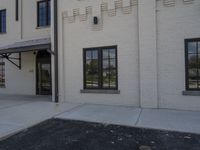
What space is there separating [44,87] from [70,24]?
5.59 metres

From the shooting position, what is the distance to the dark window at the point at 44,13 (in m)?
13.8

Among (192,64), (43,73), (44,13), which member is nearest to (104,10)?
(192,64)

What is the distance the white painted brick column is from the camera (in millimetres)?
8719

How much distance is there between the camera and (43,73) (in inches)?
567

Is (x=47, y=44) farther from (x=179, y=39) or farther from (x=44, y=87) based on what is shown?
(x=179, y=39)

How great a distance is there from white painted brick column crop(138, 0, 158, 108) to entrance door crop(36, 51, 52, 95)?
7.49 meters

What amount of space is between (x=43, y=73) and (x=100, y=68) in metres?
5.94

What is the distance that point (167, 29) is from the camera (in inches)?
339

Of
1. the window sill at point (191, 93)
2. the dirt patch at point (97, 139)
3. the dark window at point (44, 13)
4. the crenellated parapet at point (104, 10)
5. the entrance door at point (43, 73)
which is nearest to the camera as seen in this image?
the dirt patch at point (97, 139)

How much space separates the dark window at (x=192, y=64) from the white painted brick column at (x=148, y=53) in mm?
1261

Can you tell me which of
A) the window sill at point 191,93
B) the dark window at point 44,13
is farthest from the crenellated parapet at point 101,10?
the window sill at point 191,93

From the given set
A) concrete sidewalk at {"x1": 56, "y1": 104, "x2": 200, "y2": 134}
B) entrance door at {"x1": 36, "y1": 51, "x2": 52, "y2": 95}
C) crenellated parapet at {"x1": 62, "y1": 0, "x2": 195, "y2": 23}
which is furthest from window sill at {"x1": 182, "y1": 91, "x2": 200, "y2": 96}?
entrance door at {"x1": 36, "y1": 51, "x2": 52, "y2": 95}

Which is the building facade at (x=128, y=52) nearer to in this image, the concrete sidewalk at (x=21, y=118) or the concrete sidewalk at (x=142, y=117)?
the concrete sidewalk at (x=142, y=117)

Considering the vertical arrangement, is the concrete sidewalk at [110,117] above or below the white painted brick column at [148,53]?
below
